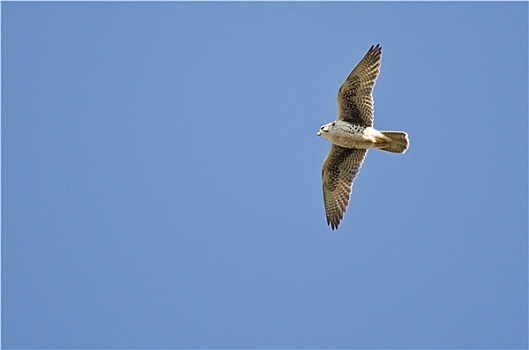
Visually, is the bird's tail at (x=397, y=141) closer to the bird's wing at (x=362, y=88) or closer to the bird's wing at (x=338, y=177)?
the bird's wing at (x=362, y=88)

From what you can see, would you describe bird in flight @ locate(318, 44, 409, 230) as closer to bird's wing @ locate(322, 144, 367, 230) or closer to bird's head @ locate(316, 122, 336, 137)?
bird's head @ locate(316, 122, 336, 137)

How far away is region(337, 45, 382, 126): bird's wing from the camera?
14.4 meters

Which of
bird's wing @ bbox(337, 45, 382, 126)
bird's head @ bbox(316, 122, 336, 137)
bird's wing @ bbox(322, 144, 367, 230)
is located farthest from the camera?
bird's wing @ bbox(322, 144, 367, 230)

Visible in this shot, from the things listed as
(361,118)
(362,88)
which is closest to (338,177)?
(361,118)

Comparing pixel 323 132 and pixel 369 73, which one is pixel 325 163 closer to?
pixel 323 132

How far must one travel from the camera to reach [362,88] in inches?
567

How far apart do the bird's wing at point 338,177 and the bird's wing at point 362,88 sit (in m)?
0.99

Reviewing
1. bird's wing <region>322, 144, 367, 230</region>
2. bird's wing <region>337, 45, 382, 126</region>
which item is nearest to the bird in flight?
bird's wing <region>337, 45, 382, 126</region>

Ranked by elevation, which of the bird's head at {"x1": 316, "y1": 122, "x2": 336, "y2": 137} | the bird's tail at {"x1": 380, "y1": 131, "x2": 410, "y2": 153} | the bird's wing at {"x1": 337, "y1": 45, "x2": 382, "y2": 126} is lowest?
the bird's tail at {"x1": 380, "y1": 131, "x2": 410, "y2": 153}

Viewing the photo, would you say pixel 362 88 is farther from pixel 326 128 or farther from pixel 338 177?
pixel 338 177

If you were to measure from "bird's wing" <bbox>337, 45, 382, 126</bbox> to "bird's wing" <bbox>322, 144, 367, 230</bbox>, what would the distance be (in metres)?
0.99

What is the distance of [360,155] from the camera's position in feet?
50.0

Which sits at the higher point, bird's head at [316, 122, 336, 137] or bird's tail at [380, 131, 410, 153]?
bird's head at [316, 122, 336, 137]

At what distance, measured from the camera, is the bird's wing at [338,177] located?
15289 millimetres
